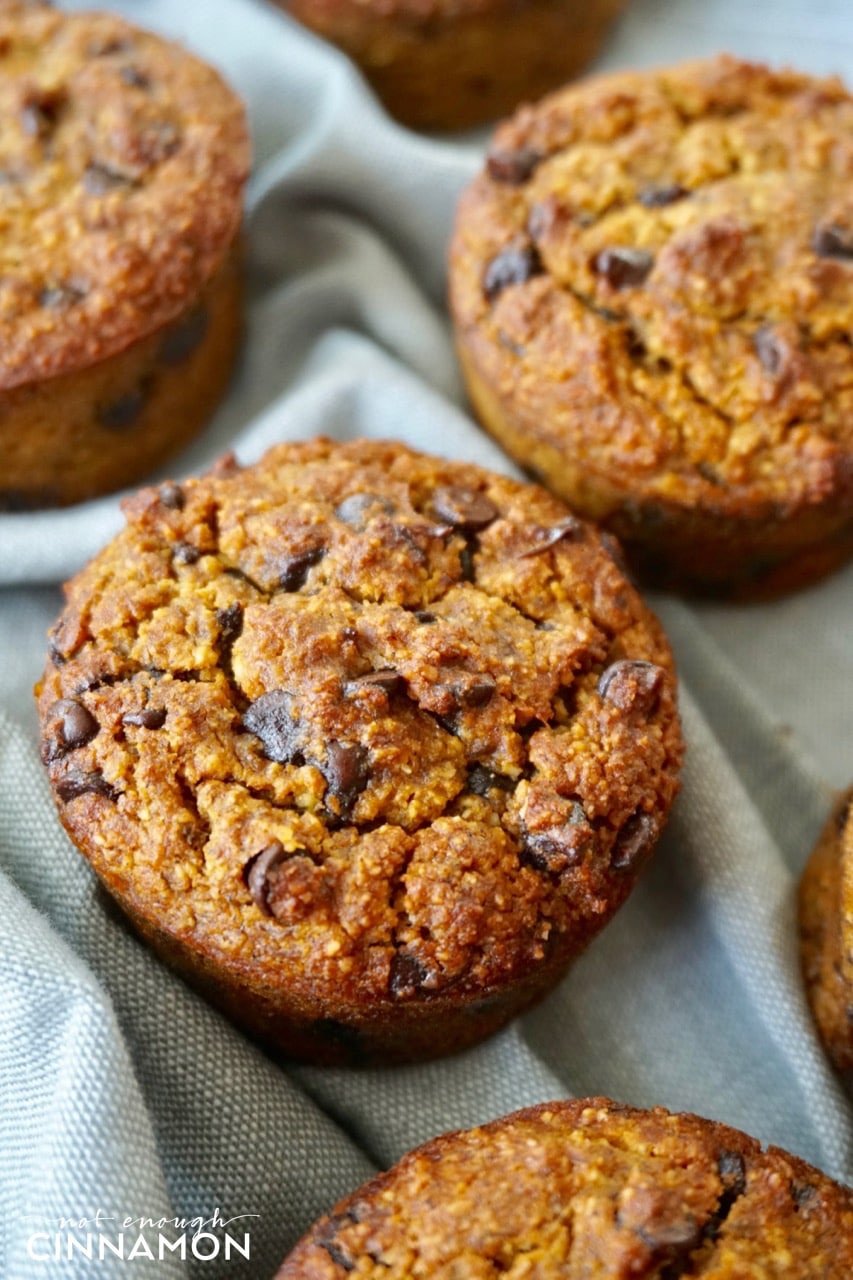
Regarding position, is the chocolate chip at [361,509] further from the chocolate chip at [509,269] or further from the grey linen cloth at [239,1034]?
the chocolate chip at [509,269]

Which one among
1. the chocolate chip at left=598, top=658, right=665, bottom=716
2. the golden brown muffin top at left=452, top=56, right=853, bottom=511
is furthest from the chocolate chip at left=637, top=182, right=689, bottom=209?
the chocolate chip at left=598, top=658, right=665, bottom=716

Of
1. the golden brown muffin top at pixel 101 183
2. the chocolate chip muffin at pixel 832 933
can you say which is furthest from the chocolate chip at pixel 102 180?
the chocolate chip muffin at pixel 832 933

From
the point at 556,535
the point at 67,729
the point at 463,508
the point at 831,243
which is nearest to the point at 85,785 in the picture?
the point at 67,729

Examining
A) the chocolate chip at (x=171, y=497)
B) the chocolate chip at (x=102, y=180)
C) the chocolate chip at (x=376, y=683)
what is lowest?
the chocolate chip at (x=376, y=683)

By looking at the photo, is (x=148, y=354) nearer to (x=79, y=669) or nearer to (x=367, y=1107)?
(x=79, y=669)

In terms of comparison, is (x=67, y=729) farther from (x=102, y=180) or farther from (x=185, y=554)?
(x=102, y=180)

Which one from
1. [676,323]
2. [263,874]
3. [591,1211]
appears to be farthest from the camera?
[676,323]

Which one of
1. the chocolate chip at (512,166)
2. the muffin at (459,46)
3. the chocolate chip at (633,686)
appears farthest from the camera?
the muffin at (459,46)
